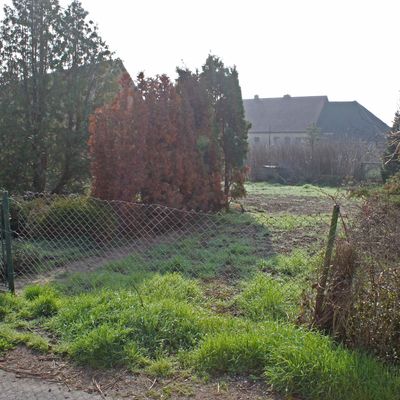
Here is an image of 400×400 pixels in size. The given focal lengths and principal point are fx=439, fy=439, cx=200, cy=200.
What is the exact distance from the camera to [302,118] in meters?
45.0

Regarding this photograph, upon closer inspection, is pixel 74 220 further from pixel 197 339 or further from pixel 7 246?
pixel 197 339

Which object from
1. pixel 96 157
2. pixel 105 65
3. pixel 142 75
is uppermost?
pixel 105 65

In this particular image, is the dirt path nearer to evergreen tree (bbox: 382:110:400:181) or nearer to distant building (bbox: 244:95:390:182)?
evergreen tree (bbox: 382:110:400:181)

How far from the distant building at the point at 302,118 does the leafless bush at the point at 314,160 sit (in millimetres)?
13366

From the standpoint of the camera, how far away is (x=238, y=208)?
37.1 ft

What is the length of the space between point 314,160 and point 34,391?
23060 mm

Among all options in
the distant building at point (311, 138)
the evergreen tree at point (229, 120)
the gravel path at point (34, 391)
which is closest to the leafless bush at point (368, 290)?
the gravel path at point (34, 391)

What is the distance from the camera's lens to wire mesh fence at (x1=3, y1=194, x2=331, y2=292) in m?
5.75

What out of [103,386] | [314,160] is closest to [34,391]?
[103,386]

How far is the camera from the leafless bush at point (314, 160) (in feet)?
77.0

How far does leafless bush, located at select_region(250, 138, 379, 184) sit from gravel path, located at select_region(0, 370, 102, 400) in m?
21.4

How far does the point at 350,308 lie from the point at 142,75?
684 cm

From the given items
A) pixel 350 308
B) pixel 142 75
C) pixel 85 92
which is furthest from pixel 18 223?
pixel 350 308

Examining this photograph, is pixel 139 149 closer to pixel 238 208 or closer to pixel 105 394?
pixel 238 208
